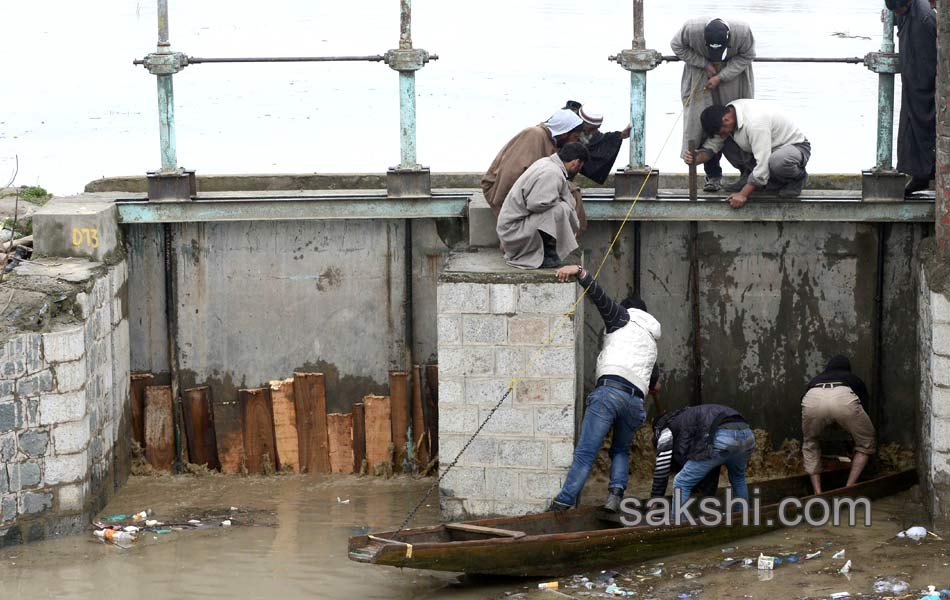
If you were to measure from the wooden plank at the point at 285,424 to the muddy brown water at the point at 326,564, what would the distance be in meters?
0.64

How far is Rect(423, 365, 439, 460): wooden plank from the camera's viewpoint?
39.8ft

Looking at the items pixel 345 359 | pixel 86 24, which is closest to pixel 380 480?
pixel 345 359

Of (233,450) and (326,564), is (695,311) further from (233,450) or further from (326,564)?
(233,450)

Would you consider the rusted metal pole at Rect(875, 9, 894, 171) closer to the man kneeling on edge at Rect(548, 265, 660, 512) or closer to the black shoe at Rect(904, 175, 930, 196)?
the black shoe at Rect(904, 175, 930, 196)

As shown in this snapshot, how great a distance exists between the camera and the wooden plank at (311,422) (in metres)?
12.1

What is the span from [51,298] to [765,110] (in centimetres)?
579

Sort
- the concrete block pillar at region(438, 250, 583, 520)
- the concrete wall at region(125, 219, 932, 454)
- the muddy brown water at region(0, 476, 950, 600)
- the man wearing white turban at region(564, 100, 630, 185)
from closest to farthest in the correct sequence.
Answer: the muddy brown water at region(0, 476, 950, 600), the concrete block pillar at region(438, 250, 583, 520), the man wearing white turban at region(564, 100, 630, 185), the concrete wall at region(125, 219, 932, 454)

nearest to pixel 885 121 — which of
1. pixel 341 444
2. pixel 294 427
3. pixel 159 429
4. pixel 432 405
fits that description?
pixel 432 405

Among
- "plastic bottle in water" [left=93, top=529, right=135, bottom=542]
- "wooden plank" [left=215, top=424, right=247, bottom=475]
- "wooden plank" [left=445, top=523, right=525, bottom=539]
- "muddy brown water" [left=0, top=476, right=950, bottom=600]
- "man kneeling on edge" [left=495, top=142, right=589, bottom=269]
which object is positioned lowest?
"muddy brown water" [left=0, top=476, right=950, bottom=600]

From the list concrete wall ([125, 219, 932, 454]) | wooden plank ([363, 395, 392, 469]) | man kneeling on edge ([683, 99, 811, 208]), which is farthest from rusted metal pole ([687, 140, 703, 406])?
wooden plank ([363, 395, 392, 469])

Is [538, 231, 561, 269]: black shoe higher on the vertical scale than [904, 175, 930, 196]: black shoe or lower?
lower

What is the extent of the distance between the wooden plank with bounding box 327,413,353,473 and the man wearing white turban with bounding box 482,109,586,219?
2399mm

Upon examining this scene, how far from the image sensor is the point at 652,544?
33.6 ft

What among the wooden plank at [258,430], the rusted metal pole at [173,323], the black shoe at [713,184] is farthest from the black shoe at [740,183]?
the rusted metal pole at [173,323]
